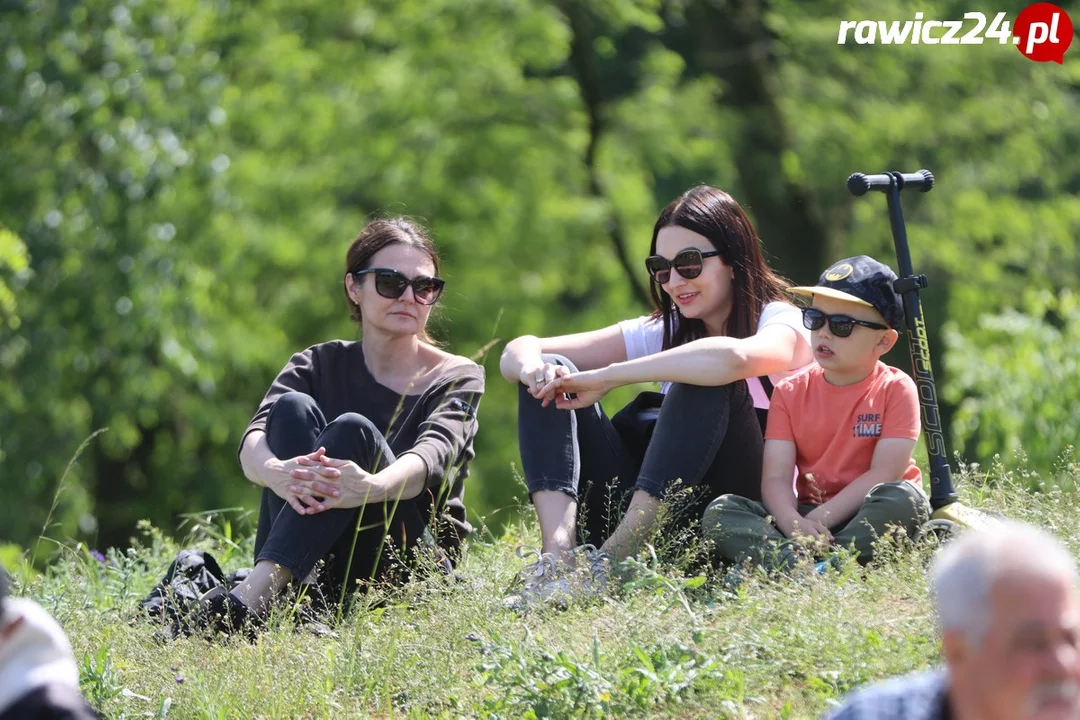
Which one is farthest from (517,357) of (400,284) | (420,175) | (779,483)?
(420,175)

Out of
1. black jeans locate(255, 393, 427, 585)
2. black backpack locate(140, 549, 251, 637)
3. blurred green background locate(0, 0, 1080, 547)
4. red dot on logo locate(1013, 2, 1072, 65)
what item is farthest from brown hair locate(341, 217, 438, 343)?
red dot on logo locate(1013, 2, 1072, 65)

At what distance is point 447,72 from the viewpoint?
16484mm

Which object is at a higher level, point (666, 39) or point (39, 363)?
point (666, 39)

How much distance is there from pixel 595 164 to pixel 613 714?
46.2 ft

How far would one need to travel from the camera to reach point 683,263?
199 inches

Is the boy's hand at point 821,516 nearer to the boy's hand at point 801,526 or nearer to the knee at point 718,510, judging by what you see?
the boy's hand at point 801,526

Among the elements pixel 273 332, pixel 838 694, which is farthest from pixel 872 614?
pixel 273 332

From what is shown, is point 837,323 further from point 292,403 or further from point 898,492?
point 292,403

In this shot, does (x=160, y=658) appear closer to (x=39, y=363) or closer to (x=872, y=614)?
(x=872, y=614)

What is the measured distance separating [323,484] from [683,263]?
148cm

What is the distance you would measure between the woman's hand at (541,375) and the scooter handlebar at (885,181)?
3.80 feet

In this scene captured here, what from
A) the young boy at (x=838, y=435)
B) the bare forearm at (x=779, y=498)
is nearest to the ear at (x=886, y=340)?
the young boy at (x=838, y=435)

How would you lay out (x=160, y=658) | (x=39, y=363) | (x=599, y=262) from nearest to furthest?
(x=160, y=658) < (x=39, y=363) < (x=599, y=262)

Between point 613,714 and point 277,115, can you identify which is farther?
point 277,115
